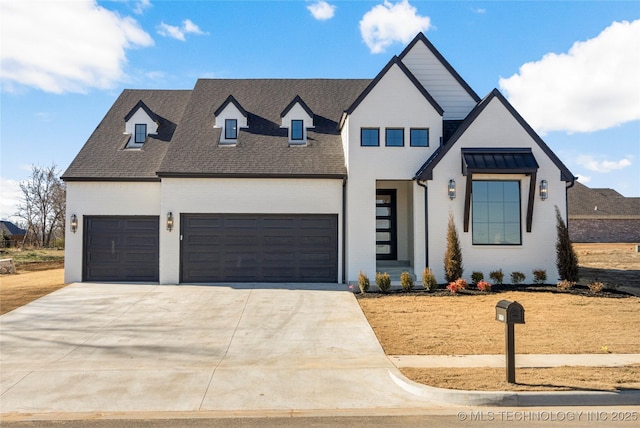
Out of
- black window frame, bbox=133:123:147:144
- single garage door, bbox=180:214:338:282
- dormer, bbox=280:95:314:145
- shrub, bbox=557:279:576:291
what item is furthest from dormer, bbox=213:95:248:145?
shrub, bbox=557:279:576:291

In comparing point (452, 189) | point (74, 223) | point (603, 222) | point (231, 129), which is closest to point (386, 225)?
point (452, 189)

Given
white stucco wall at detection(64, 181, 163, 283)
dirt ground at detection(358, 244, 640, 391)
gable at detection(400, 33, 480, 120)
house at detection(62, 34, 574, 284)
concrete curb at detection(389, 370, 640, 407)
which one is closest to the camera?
concrete curb at detection(389, 370, 640, 407)

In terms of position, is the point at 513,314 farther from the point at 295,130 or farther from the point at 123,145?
the point at 123,145

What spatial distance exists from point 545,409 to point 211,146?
15.2 m

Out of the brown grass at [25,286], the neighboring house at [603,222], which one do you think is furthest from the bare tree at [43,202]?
the neighboring house at [603,222]

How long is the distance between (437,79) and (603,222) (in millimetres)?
34996

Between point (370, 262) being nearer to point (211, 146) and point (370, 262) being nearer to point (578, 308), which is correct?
point (578, 308)

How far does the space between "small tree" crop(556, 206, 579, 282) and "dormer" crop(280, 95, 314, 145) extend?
10.3 metres

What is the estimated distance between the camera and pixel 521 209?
1611cm

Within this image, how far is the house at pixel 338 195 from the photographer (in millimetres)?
16094

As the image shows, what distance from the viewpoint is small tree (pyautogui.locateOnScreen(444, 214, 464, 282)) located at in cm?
1562

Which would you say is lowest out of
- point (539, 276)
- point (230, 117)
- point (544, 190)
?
point (539, 276)

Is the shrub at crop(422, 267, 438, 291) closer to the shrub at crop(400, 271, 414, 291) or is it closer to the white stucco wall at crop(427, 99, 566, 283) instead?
the shrub at crop(400, 271, 414, 291)

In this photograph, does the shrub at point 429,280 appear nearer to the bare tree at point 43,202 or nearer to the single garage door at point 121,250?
the single garage door at point 121,250
